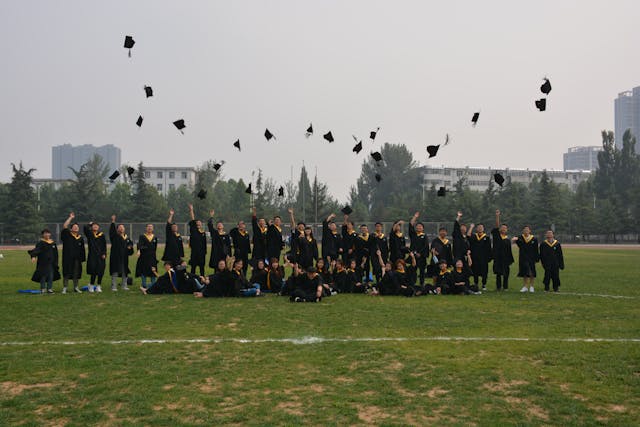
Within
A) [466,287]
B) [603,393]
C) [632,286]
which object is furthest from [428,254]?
[603,393]

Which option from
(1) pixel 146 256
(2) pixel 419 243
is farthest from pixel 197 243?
(2) pixel 419 243

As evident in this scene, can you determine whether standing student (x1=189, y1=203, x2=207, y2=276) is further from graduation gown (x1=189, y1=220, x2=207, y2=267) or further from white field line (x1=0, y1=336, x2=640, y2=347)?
white field line (x1=0, y1=336, x2=640, y2=347)

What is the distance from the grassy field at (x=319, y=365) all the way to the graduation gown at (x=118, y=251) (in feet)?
11.6

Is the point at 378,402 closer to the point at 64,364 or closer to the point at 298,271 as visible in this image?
the point at 64,364

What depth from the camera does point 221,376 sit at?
5.89m

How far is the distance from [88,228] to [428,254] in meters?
8.24

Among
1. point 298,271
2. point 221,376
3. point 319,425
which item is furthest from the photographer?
point 298,271

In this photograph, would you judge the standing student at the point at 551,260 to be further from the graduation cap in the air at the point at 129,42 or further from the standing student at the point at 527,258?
the graduation cap in the air at the point at 129,42

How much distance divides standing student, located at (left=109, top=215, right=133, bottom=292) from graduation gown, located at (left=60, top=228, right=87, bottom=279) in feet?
2.79

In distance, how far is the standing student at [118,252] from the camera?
46.3ft

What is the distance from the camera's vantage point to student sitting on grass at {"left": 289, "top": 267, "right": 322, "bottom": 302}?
460 inches

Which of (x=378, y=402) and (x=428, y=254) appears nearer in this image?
(x=378, y=402)

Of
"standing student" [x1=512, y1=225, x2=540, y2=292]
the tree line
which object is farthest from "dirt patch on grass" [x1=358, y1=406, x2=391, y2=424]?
the tree line

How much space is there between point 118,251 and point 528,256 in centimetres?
973
